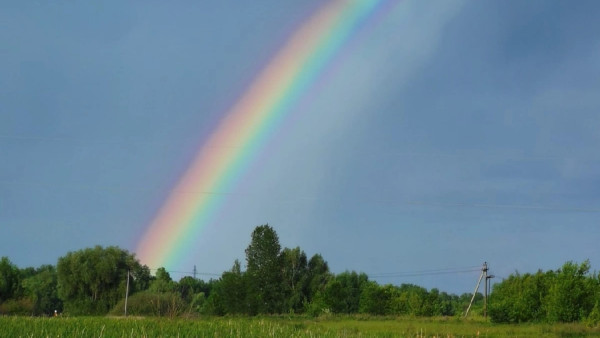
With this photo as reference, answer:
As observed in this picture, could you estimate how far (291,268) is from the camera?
92.1 m

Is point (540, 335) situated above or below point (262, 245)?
below

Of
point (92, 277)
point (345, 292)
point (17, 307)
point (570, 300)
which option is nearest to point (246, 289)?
point (345, 292)

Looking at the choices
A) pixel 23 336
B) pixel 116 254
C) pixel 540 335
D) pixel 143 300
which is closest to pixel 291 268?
pixel 116 254

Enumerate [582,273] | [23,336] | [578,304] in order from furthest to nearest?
[582,273] → [578,304] → [23,336]

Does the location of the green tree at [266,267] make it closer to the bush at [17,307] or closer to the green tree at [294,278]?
the green tree at [294,278]

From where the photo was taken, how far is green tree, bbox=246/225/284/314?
82.4 metres

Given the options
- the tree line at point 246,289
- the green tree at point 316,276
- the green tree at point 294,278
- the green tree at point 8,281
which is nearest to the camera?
the tree line at point 246,289

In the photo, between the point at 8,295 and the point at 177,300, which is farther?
the point at 8,295

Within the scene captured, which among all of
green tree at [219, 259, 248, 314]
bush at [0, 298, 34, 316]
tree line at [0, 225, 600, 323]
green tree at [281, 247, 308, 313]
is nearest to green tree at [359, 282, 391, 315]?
tree line at [0, 225, 600, 323]

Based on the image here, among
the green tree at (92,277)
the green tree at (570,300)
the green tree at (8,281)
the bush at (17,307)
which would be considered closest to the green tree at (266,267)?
the green tree at (92,277)

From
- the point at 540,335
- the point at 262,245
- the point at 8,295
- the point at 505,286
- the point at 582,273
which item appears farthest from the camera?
the point at 262,245

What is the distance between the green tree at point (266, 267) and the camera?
8244cm

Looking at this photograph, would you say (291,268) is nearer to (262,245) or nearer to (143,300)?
A: (262,245)

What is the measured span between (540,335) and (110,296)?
55683mm
